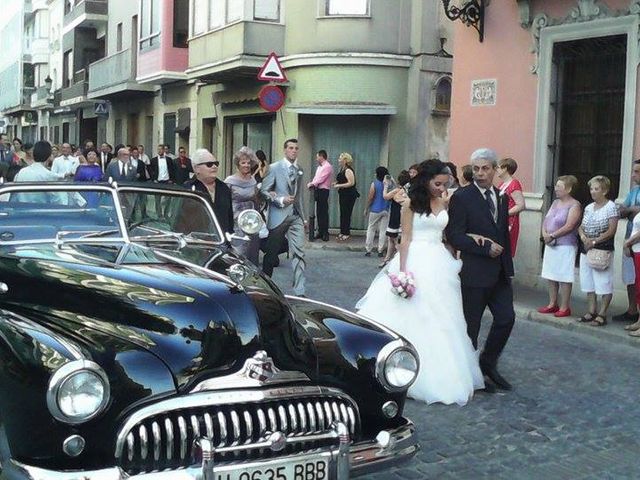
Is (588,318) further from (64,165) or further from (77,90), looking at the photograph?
(77,90)

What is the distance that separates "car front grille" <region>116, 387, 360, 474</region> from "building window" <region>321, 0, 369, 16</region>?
1684 cm

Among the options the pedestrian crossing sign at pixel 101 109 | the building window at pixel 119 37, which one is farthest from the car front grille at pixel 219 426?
the building window at pixel 119 37

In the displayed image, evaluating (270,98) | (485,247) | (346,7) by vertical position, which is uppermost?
(346,7)

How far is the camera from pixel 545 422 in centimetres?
610

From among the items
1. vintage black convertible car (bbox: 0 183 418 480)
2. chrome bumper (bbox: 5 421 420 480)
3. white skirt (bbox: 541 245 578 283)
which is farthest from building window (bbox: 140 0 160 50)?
chrome bumper (bbox: 5 421 420 480)

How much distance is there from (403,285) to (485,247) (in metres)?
0.66

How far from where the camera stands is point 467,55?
13328mm

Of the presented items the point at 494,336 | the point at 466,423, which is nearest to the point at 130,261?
the point at 466,423

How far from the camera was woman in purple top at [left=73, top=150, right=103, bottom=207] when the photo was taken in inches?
205

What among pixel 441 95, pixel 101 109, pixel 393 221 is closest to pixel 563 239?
pixel 393 221

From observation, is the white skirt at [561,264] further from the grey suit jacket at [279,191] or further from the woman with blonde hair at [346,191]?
the woman with blonde hair at [346,191]

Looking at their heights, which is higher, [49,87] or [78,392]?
[49,87]

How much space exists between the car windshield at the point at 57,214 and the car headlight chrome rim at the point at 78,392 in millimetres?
1590

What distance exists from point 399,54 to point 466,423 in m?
14.7
